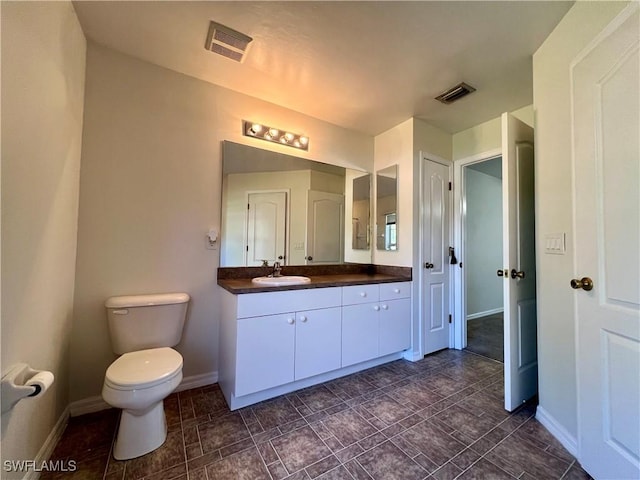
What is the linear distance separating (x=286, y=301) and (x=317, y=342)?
17.0 inches

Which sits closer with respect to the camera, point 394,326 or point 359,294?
point 359,294

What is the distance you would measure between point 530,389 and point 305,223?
215cm

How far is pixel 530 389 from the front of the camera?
5.98ft

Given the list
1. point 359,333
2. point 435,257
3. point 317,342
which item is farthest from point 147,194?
point 435,257

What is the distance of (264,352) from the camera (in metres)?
1.74

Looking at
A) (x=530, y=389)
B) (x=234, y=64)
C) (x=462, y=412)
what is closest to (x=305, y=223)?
(x=234, y=64)

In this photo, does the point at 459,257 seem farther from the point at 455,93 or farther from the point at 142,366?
the point at 142,366

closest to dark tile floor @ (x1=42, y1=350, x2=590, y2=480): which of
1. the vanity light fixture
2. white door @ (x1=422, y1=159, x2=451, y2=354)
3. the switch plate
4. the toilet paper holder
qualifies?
the toilet paper holder

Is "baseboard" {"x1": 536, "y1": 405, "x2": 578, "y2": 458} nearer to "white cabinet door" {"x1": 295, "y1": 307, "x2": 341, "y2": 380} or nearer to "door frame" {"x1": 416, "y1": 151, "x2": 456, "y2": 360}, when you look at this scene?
"door frame" {"x1": 416, "y1": 151, "x2": 456, "y2": 360}

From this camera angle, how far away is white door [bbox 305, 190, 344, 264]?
2.55m

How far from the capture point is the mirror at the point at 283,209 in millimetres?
2143

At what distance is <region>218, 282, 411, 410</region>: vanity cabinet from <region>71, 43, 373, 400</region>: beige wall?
1.22 ft

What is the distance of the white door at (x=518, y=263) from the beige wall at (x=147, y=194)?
1.94 m

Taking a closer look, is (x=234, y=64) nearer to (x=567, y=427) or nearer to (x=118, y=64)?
(x=118, y=64)
